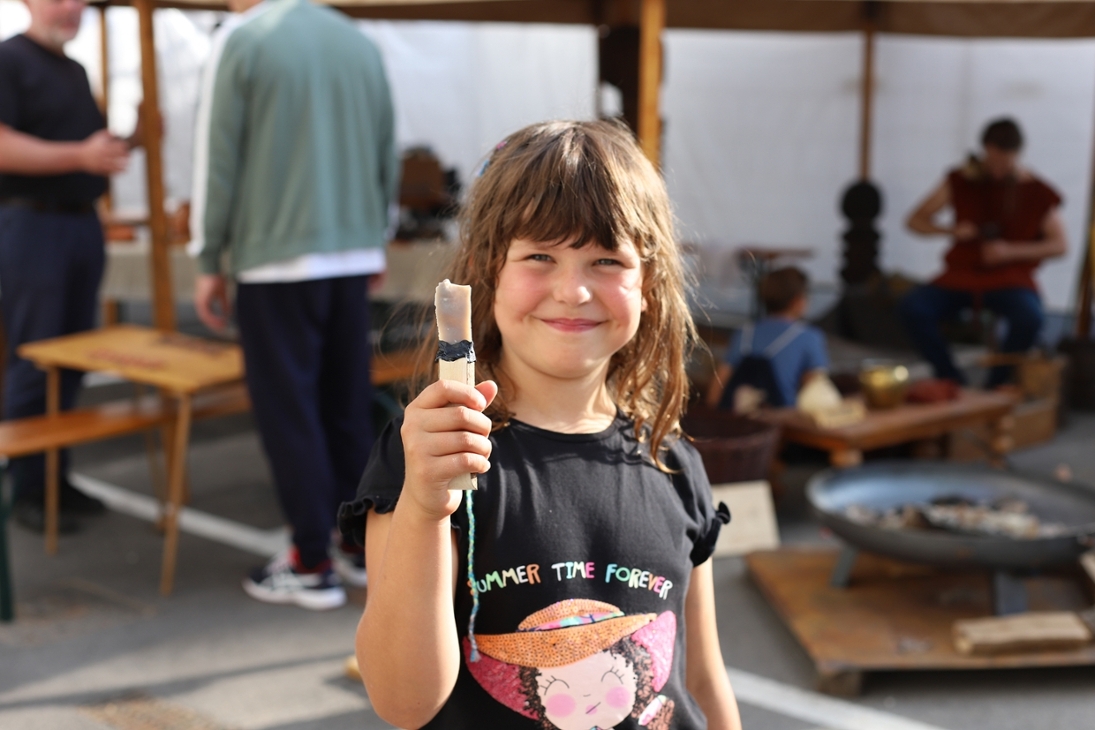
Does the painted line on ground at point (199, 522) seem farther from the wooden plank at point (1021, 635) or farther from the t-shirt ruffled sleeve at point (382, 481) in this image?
the t-shirt ruffled sleeve at point (382, 481)

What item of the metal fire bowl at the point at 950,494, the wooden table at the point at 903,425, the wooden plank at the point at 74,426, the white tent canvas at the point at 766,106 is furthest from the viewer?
the white tent canvas at the point at 766,106

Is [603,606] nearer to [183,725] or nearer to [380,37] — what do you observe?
[183,725]

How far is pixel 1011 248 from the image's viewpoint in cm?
619

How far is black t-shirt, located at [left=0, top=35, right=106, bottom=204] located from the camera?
13.5 ft

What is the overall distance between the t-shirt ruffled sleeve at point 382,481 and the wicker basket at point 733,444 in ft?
8.66

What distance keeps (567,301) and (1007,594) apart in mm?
2528

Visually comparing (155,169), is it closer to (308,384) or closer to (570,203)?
(308,384)

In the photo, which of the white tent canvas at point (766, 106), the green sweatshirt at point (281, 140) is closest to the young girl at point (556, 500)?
the green sweatshirt at point (281, 140)

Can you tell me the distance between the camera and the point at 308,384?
355 cm

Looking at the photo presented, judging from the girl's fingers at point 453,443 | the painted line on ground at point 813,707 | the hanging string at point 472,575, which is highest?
the girl's fingers at point 453,443

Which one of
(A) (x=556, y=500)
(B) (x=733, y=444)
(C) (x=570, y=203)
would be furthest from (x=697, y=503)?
(B) (x=733, y=444)

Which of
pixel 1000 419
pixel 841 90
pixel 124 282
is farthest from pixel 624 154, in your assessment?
pixel 841 90

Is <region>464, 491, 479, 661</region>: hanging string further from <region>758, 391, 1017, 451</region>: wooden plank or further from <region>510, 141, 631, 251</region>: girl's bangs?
<region>758, 391, 1017, 451</region>: wooden plank

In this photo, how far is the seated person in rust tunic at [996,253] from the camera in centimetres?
618
